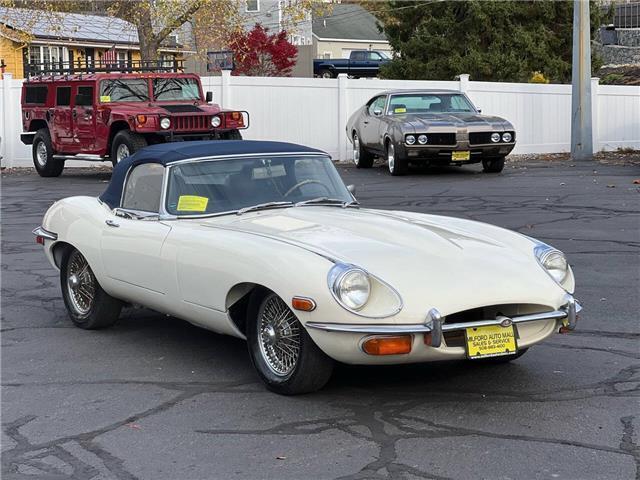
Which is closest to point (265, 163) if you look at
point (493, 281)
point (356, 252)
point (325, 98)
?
point (356, 252)

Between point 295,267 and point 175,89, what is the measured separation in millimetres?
13961

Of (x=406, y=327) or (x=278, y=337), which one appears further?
(x=278, y=337)

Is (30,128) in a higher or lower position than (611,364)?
higher

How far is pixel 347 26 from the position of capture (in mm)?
71312

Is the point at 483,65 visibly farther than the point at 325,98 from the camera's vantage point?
Yes

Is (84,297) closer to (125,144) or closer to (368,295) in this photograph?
(368,295)

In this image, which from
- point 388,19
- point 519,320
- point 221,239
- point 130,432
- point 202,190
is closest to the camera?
point 130,432

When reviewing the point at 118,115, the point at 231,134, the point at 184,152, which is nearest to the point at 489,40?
the point at 231,134

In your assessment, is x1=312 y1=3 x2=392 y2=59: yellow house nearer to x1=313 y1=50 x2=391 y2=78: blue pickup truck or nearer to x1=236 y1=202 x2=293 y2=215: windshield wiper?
x1=313 y1=50 x2=391 y2=78: blue pickup truck

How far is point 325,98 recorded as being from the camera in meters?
23.7

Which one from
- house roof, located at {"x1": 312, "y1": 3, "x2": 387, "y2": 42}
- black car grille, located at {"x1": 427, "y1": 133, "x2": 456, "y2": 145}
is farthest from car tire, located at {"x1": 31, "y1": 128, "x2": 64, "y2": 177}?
house roof, located at {"x1": 312, "y1": 3, "x2": 387, "y2": 42}

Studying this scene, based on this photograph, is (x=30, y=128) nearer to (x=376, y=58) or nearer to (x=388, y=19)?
(x=388, y=19)

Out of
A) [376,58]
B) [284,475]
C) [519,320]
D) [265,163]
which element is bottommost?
[284,475]

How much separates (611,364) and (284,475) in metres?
2.50
